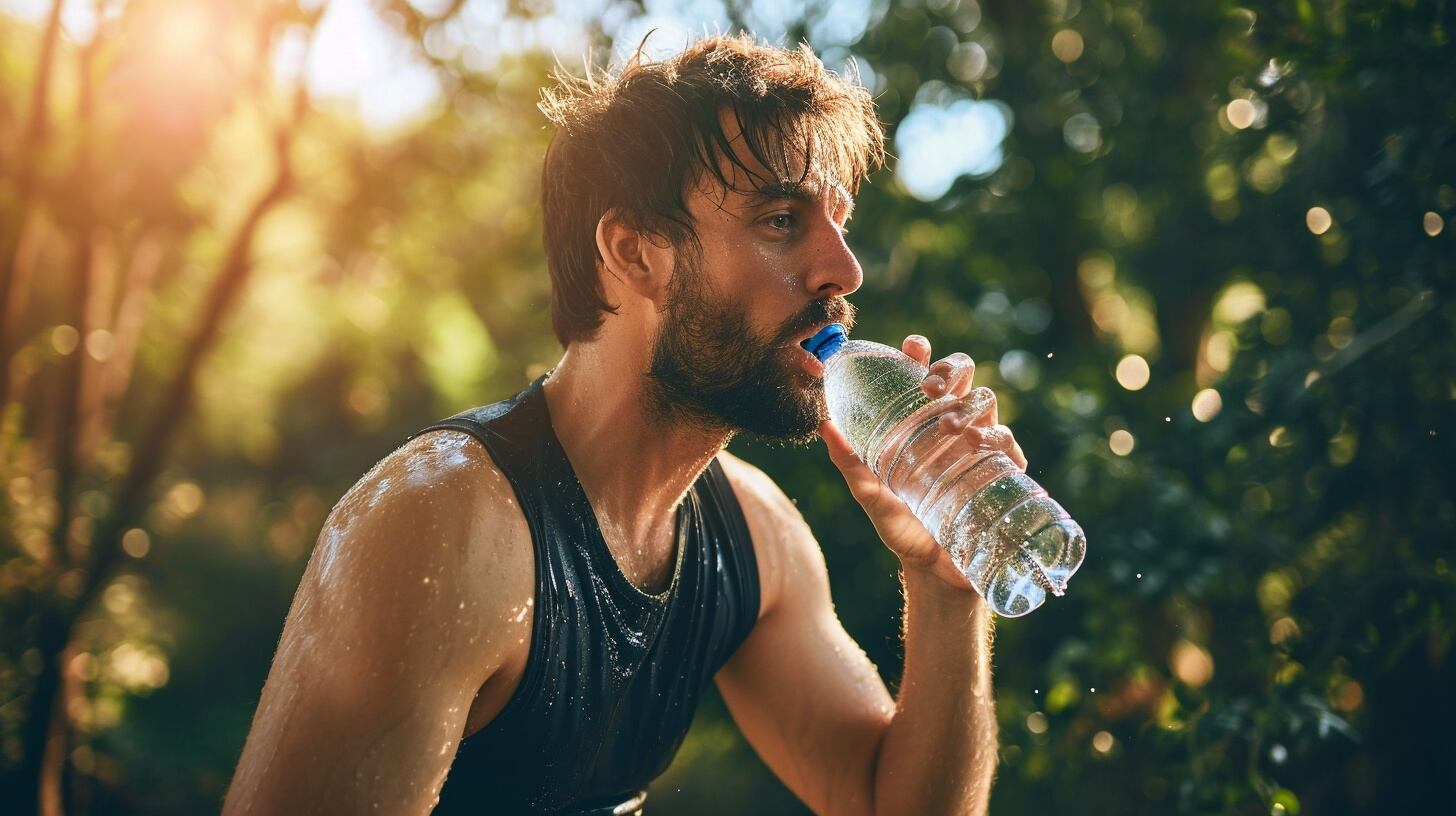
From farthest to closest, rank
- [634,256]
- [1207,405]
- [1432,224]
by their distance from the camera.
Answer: [1207,405] < [1432,224] < [634,256]

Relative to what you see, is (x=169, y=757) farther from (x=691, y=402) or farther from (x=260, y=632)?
(x=691, y=402)

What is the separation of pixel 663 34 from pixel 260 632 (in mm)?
12890

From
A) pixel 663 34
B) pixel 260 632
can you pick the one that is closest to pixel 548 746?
pixel 663 34

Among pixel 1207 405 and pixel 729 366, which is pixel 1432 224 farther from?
pixel 729 366

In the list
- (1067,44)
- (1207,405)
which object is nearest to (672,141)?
(1207,405)

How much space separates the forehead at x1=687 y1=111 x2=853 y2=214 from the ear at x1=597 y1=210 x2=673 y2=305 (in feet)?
0.35

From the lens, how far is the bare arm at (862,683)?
7.32 ft

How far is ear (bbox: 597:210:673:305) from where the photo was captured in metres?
2.11

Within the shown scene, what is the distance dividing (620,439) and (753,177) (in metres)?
0.55

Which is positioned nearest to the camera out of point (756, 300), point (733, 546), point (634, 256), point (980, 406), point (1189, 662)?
point (980, 406)

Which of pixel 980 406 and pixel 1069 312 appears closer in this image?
pixel 980 406

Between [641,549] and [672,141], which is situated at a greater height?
[672,141]

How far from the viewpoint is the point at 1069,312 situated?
15.8 ft

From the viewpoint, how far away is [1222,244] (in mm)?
3980
